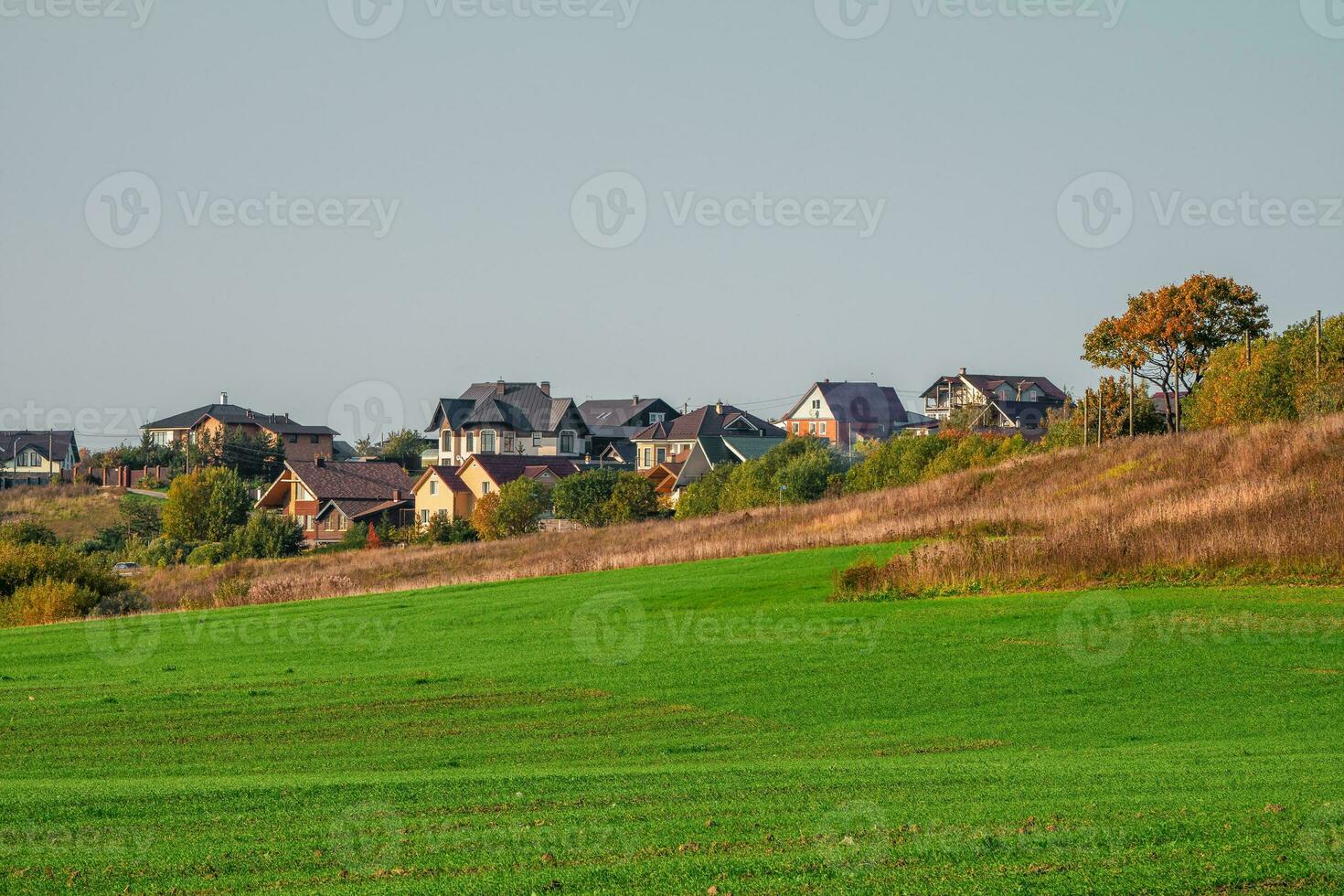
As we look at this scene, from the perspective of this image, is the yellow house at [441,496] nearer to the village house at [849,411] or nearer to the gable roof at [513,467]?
the gable roof at [513,467]

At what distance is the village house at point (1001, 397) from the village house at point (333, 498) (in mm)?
49235

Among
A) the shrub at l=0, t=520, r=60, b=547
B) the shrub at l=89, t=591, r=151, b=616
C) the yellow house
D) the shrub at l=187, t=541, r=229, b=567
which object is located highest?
the yellow house

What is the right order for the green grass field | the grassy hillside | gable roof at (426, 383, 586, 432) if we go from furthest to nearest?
gable roof at (426, 383, 586, 432), the grassy hillside, the green grass field

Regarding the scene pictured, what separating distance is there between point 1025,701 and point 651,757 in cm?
557

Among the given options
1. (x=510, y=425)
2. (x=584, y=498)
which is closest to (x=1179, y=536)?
(x=584, y=498)

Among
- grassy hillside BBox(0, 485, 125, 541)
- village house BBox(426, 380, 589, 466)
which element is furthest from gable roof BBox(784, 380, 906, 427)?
grassy hillside BBox(0, 485, 125, 541)

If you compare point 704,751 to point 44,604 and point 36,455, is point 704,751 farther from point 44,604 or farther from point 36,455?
point 36,455

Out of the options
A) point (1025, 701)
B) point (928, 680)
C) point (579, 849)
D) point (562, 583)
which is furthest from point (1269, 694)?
point (562, 583)

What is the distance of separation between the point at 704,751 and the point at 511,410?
108 meters

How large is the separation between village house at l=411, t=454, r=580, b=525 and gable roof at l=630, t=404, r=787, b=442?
24.6 meters

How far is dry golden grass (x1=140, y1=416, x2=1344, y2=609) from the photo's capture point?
27.4m

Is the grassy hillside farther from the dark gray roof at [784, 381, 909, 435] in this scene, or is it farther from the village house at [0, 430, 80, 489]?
the dark gray roof at [784, 381, 909, 435]

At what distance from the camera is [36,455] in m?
140

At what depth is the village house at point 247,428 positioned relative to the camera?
126 m
